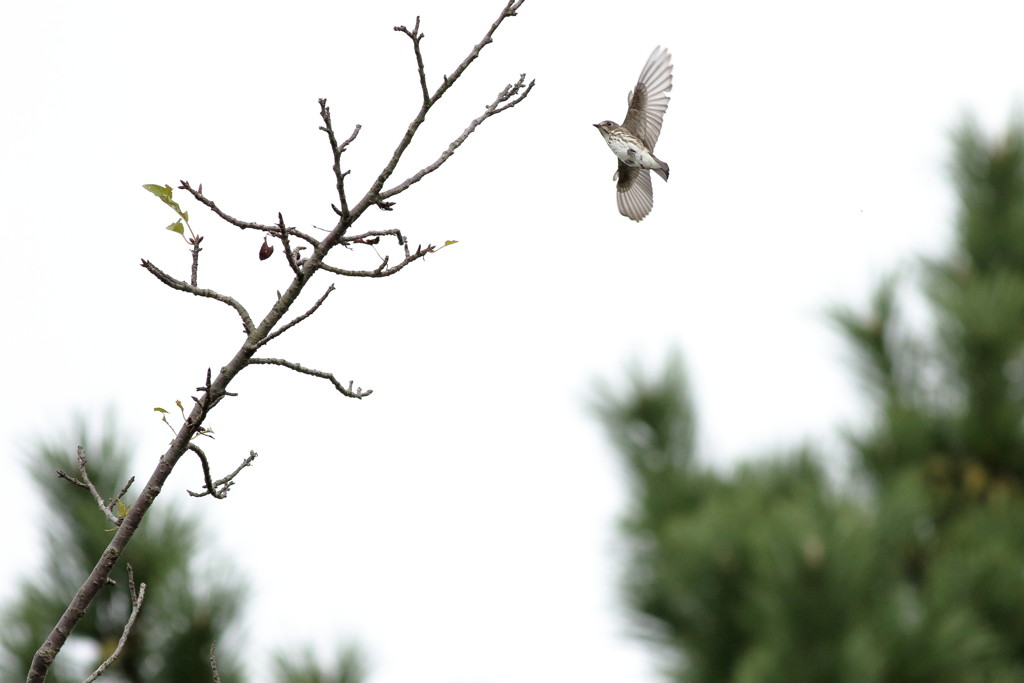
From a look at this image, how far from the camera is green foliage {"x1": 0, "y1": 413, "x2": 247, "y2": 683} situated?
145 inches

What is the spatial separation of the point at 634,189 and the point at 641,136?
193 millimetres

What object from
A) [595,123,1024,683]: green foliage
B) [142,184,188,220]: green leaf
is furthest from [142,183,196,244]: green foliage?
[595,123,1024,683]: green foliage

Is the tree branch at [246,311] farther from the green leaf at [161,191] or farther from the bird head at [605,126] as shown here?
the bird head at [605,126]

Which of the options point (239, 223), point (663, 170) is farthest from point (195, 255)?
point (663, 170)

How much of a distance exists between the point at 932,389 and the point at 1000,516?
1062 millimetres

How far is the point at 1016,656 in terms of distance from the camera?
5.44 m

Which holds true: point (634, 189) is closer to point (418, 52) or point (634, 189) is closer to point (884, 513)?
point (418, 52)

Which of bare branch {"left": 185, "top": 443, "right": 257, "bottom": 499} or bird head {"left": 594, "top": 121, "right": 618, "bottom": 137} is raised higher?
bird head {"left": 594, "top": 121, "right": 618, "bottom": 137}

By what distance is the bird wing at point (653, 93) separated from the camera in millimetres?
3355

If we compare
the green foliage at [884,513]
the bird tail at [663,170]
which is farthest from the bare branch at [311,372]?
the green foliage at [884,513]

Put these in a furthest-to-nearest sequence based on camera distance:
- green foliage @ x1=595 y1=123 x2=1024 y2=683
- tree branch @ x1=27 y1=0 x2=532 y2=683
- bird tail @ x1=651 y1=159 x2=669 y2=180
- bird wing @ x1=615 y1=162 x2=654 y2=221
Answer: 1. green foliage @ x1=595 y1=123 x2=1024 y2=683
2. bird wing @ x1=615 y1=162 x2=654 y2=221
3. bird tail @ x1=651 y1=159 x2=669 y2=180
4. tree branch @ x1=27 y1=0 x2=532 y2=683

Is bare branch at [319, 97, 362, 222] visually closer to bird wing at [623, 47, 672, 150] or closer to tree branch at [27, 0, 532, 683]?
tree branch at [27, 0, 532, 683]

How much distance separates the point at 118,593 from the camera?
143 inches

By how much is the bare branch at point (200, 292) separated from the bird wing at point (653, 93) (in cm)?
205
